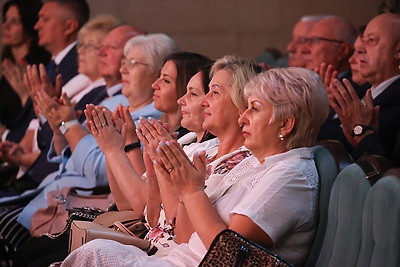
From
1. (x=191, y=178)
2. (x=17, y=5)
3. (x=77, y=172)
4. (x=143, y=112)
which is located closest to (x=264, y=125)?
(x=191, y=178)

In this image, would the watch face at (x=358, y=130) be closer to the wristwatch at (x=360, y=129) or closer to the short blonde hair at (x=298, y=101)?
the wristwatch at (x=360, y=129)

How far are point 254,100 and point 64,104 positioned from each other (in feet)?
8.01

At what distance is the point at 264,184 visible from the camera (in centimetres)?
347

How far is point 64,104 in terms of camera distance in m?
5.86

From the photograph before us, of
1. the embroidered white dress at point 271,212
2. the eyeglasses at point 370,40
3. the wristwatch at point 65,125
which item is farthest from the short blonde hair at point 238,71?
the wristwatch at point 65,125

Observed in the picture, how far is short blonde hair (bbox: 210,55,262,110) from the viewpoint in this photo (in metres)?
4.07

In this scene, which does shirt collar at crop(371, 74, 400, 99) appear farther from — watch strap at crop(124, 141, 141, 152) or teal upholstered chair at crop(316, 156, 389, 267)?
teal upholstered chair at crop(316, 156, 389, 267)

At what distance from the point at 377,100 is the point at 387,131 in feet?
1.09

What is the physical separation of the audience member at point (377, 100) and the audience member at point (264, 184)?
0.58 m

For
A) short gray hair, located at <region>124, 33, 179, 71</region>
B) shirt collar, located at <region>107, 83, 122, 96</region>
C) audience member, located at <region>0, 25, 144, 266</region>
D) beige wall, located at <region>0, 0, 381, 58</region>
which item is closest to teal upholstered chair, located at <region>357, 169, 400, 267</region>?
short gray hair, located at <region>124, 33, 179, 71</region>

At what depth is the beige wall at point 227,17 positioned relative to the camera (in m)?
8.23

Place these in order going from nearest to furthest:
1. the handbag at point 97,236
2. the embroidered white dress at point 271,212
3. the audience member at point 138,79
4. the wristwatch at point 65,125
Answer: the embroidered white dress at point 271,212
the handbag at point 97,236
the audience member at point 138,79
the wristwatch at point 65,125

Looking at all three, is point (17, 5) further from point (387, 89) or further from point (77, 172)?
point (387, 89)

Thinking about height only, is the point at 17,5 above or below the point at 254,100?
below
